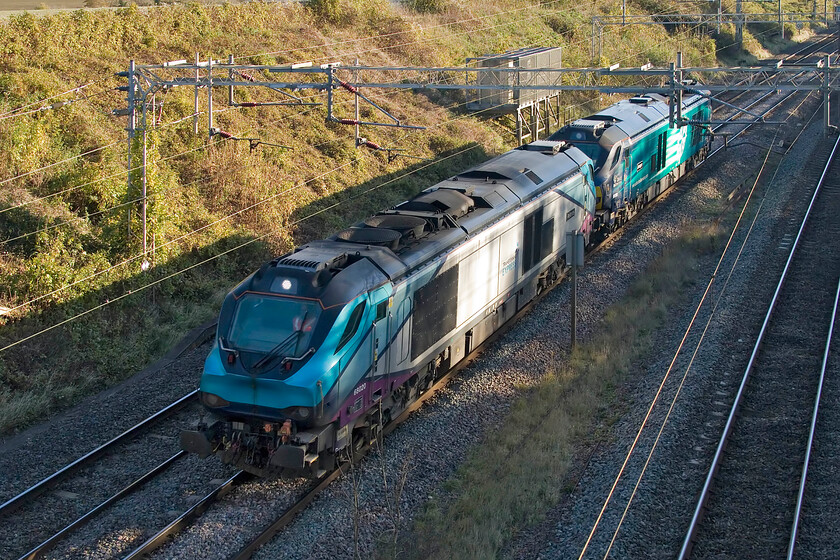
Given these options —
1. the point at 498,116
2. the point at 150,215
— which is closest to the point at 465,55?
the point at 498,116

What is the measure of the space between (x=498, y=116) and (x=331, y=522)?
3255cm

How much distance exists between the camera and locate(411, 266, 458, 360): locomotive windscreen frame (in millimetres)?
15828

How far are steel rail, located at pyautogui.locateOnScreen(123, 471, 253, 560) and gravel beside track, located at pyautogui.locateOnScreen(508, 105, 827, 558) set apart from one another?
174 inches

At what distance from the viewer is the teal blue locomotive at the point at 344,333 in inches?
531

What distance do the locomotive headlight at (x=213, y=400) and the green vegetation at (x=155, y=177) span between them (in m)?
5.06

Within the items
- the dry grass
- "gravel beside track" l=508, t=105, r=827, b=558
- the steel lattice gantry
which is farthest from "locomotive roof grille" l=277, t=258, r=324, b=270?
the steel lattice gantry

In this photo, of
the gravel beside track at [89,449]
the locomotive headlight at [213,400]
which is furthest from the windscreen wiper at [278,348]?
the gravel beside track at [89,449]

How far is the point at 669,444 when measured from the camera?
15219 mm

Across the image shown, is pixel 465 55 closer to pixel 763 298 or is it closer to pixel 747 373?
pixel 763 298

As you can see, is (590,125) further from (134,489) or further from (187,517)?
(187,517)

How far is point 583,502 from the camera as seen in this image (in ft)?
45.1

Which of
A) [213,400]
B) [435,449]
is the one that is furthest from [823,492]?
[213,400]

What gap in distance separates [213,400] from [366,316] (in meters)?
2.63

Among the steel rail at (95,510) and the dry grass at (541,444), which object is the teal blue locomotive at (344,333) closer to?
the steel rail at (95,510)
